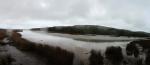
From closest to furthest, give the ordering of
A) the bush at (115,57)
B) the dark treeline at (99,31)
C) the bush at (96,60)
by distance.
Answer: the bush at (96,60)
the bush at (115,57)
the dark treeline at (99,31)

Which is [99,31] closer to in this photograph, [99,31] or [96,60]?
[99,31]

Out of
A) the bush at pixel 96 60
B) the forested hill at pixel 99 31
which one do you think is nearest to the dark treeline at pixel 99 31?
the forested hill at pixel 99 31

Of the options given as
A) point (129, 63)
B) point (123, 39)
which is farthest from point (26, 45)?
point (129, 63)

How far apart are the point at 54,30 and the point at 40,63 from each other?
183ft

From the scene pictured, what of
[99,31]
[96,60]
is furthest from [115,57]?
[99,31]

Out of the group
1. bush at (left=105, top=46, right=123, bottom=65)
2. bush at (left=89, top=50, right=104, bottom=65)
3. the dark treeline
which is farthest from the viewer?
the dark treeline

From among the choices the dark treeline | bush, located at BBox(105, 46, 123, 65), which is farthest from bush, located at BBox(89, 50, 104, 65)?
the dark treeline

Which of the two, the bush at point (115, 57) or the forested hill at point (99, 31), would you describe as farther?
the forested hill at point (99, 31)

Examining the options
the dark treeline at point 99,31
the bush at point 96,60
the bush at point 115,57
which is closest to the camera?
the bush at point 96,60

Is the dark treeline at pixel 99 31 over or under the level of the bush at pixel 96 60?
over

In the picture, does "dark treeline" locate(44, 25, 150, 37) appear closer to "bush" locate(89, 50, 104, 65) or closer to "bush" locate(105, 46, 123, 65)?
"bush" locate(105, 46, 123, 65)

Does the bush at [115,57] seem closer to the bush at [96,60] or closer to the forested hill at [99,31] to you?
the bush at [96,60]

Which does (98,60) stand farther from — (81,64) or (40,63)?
(40,63)

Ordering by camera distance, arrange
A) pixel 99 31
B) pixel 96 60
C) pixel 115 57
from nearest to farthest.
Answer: pixel 96 60 → pixel 115 57 → pixel 99 31
